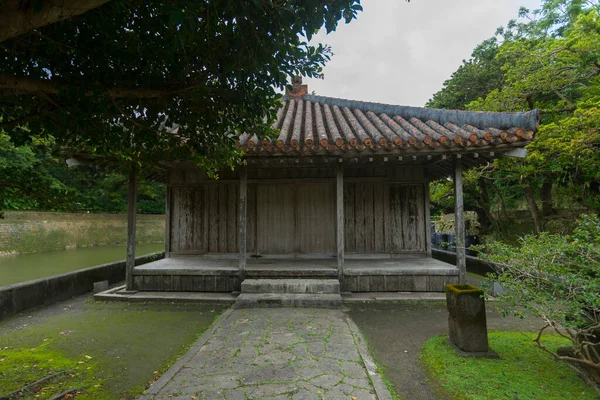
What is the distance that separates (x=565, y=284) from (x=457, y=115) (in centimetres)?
445

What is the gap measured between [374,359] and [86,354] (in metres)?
3.48

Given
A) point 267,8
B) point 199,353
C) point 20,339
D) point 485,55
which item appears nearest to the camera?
point 267,8

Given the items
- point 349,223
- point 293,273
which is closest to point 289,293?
point 293,273

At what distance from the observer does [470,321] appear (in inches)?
147

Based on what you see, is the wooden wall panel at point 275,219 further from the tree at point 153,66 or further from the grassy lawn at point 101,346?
the tree at point 153,66

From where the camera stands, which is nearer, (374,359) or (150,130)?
(150,130)

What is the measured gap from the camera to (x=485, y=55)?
1738 centimetres

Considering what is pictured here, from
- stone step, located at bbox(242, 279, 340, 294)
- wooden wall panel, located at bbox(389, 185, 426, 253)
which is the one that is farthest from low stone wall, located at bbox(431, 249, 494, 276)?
stone step, located at bbox(242, 279, 340, 294)

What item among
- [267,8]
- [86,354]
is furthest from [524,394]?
[86,354]

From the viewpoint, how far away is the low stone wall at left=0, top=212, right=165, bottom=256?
57.9ft

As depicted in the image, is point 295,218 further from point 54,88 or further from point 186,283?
point 54,88

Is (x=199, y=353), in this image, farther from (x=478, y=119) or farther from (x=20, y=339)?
(x=478, y=119)

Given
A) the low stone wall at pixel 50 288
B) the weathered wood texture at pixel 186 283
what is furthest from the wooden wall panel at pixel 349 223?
the low stone wall at pixel 50 288

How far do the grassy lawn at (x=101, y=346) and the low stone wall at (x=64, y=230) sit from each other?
54.6 feet
